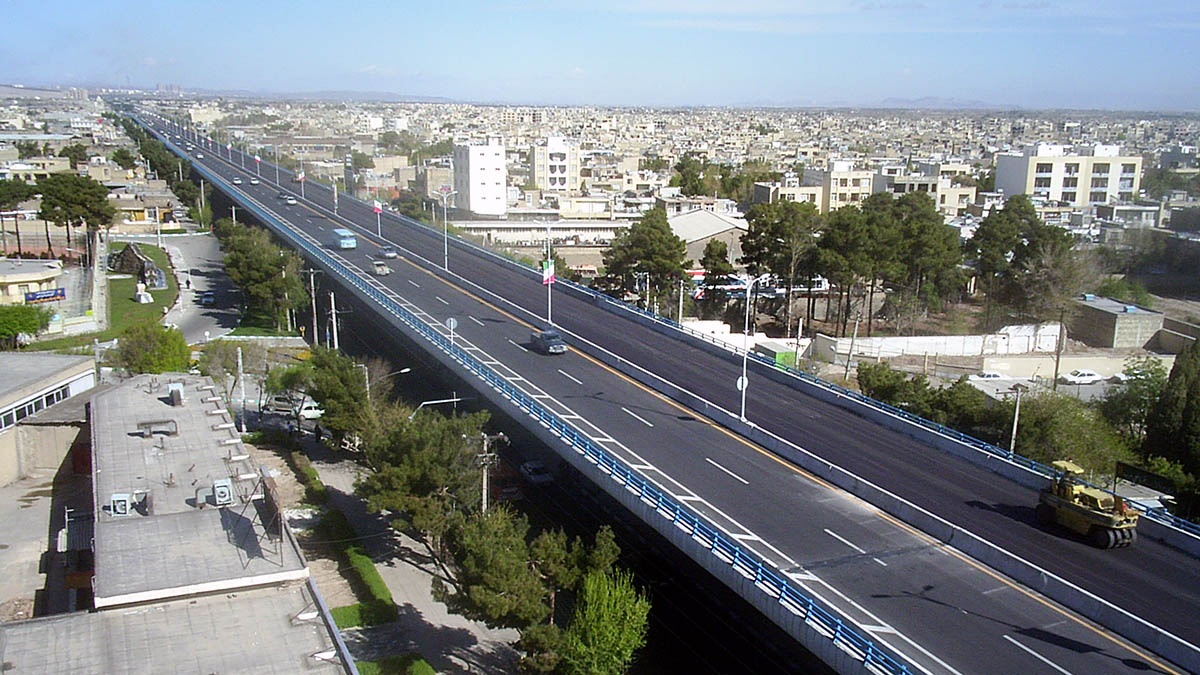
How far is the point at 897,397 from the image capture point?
31.8 metres

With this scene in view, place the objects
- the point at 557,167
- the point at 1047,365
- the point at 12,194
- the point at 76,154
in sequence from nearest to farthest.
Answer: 1. the point at 1047,365
2. the point at 12,194
3. the point at 76,154
4. the point at 557,167

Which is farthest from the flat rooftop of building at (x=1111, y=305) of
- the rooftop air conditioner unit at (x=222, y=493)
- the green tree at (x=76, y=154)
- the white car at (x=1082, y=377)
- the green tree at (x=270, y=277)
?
the green tree at (x=76, y=154)

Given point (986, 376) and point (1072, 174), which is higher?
point (1072, 174)

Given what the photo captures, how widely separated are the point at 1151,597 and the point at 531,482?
18402mm

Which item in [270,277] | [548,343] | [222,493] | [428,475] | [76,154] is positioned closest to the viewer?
[222,493]

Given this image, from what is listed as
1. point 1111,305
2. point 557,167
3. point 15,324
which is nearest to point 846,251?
point 1111,305

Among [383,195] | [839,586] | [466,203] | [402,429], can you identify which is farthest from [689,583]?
[383,195]

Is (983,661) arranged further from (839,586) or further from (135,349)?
(135,349)

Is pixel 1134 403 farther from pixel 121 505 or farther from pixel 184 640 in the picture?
pixel 121 505

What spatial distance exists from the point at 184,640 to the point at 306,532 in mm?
11842

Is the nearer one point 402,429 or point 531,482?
point 402,429

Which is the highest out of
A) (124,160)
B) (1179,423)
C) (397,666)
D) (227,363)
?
(124,160)

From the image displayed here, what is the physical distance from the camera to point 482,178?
320 ft

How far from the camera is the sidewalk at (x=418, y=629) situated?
21594 mm
